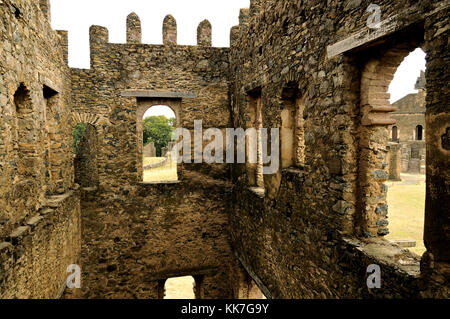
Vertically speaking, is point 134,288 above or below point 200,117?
below

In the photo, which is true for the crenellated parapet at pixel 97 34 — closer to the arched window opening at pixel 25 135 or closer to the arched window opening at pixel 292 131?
the arched window opening at pixel 25 135

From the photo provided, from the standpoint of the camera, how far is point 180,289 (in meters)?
11.1

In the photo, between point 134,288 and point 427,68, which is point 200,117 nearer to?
point 134,288

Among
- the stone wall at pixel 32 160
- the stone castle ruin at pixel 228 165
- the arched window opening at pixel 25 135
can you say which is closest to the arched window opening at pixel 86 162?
the stone castle ruin at pixel 228 165

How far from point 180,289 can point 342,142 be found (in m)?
9.51

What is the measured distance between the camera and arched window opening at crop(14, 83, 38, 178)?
15.3 feet

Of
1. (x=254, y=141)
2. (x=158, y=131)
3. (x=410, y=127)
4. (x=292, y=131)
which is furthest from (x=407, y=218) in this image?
(x=158, y=131)

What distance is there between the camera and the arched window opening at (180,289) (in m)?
10.6

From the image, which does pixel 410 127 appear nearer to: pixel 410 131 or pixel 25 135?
pixel 410 131

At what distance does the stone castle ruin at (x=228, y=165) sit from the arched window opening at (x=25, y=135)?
0.09 feet

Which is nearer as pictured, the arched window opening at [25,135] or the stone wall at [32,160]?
the stone wall at [32,160]
